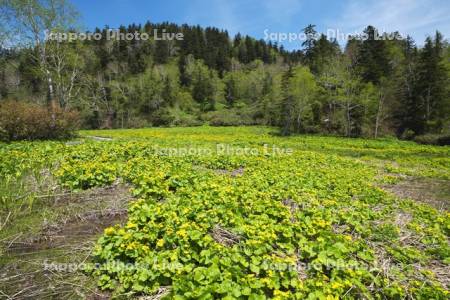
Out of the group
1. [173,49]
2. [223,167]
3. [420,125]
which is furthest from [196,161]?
[173,49]

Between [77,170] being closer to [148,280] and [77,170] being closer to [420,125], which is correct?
[148,280]

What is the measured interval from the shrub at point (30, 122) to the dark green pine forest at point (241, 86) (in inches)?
58.0

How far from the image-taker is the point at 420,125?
3916 centimetres

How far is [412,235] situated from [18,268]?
304 inches

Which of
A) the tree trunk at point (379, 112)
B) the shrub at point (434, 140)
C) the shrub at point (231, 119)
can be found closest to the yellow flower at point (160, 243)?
the shrub at point (434, 140)

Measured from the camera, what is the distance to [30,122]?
58.2 ft

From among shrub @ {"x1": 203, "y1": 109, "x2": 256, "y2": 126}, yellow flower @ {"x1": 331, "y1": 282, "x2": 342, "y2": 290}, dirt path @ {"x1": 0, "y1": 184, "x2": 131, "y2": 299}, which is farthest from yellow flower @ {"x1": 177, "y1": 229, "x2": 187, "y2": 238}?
shrub @ {"x1": 203, "y1": 109, "x2": 256, "y2": 126}

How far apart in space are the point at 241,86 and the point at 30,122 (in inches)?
2833

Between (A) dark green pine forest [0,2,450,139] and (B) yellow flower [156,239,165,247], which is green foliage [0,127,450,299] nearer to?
(B) yellow flower [156,239,165,247]

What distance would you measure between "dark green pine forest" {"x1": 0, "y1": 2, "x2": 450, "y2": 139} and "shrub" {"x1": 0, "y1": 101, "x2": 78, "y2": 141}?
1.47 m

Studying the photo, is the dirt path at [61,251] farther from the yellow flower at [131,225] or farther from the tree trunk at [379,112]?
the tree trunk at [379,112]

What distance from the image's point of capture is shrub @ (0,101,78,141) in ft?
54.6

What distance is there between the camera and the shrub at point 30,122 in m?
16.6

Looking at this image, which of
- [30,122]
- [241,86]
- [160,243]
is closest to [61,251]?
[160,243]
